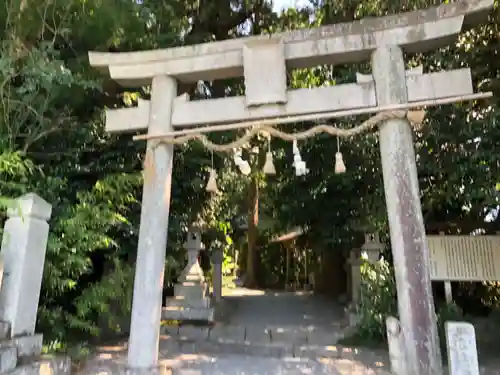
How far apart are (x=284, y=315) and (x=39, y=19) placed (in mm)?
8451

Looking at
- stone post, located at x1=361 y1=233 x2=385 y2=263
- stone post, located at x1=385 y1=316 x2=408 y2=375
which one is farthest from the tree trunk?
stone post, located at x1=385 y1=316 x2=408 y2=375

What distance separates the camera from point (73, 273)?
610 cm

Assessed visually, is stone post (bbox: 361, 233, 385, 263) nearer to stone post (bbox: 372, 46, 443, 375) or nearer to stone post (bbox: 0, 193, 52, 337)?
stone post (bbox: 372, 46, 443, 375)

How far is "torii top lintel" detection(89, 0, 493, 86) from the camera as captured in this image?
4.75m

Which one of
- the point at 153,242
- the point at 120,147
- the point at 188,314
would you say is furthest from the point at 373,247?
the point at 153,242

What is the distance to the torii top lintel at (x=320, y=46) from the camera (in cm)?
475

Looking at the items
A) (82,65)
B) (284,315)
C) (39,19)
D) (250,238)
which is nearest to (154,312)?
(82,65)

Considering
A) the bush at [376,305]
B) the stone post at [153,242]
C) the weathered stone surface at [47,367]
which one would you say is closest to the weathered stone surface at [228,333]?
the bush at [376,305]

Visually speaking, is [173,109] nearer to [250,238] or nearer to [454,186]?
[454,186]

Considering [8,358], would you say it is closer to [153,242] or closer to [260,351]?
[153,242]

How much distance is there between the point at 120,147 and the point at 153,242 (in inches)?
113

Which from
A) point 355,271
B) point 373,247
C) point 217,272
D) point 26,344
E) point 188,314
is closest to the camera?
point 26,344

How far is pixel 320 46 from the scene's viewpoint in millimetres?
5078

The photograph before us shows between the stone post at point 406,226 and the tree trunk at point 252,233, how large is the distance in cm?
1128
